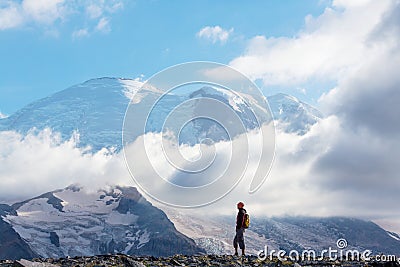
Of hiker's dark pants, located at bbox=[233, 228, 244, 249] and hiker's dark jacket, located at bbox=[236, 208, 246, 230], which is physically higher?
hiker's dark jacket, located at bbox=[236, 208, 246, 230]

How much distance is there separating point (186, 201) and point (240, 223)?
28.4ft

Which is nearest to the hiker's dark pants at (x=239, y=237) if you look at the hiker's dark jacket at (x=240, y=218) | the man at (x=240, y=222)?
the man at (x=240, y=222)

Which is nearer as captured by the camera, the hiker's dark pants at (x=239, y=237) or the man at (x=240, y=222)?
the man at (x=240, y=222)

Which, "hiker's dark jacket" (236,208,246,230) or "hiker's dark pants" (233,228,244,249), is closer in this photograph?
"hiker's dark jacket" (236,208,246,230)

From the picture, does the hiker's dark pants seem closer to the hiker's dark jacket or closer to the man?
the man

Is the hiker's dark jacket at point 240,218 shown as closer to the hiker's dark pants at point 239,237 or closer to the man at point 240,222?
the man at point 240,222

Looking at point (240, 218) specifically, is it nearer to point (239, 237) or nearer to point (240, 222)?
point (240, 222)

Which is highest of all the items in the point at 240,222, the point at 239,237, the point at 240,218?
the point at 240,218

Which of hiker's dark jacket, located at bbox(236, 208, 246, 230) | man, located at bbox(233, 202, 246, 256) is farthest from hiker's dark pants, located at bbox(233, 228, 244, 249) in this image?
hiker's dark jacket, located at bbox(236, 208, 246, 230)

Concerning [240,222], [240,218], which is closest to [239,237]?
[240,222]

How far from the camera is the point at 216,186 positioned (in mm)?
33844

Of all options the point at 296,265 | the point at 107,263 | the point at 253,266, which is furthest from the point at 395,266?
the point at 107,263

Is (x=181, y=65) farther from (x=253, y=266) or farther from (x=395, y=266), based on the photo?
(x=395, y=266)

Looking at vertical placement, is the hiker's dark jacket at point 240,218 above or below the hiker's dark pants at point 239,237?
above
